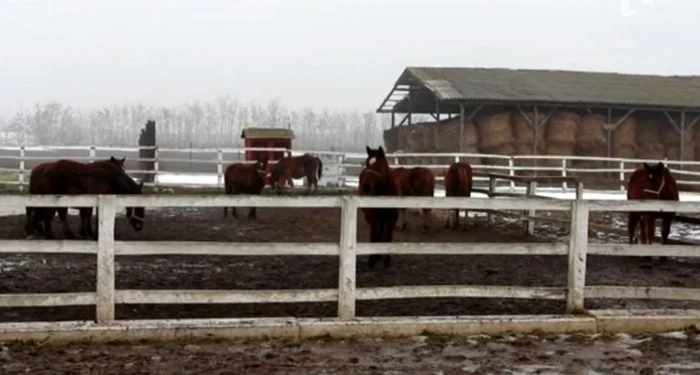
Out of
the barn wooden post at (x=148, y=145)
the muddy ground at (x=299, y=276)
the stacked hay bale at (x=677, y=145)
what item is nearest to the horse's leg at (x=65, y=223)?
the muddy ground at (x=299, y=276)

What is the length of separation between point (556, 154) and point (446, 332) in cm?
2581

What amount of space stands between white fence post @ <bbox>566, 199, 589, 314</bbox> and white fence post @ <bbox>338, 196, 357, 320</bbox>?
1.91 m

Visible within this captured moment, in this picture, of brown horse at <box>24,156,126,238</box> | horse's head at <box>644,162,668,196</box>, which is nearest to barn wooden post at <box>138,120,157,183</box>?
brown horse at <box>24,156,126,238</box>

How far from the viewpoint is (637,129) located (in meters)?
31.2

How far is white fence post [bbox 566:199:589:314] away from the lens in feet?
19.7

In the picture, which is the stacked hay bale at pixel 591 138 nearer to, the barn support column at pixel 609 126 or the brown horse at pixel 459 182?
the barn support column at pixel 609 126

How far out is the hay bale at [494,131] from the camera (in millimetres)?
29250

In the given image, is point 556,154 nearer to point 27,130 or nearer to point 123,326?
point 123,326

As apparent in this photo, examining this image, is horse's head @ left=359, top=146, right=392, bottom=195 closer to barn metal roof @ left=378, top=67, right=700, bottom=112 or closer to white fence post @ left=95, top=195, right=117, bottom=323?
white fence post @ left=95, top=195, right=117, bottom=323

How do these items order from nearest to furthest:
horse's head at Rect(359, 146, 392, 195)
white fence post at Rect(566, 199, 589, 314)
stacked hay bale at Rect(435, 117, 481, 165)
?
1. white fence post at Rect(566, 199, 589, 314)
2. horse's head at Rect(359, 146, 392, 195)
3. stacked hay bale at Rect(435, 117, 481, 165)

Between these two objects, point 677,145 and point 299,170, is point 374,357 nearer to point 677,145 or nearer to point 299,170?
point 299,170

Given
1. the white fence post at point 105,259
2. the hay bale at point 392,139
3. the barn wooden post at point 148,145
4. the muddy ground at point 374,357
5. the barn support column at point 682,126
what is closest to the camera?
the muddy ground at point 374,357

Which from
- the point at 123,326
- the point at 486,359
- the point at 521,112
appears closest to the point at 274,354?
the point at 123,326

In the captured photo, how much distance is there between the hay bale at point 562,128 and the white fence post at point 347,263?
25884 millimetres
